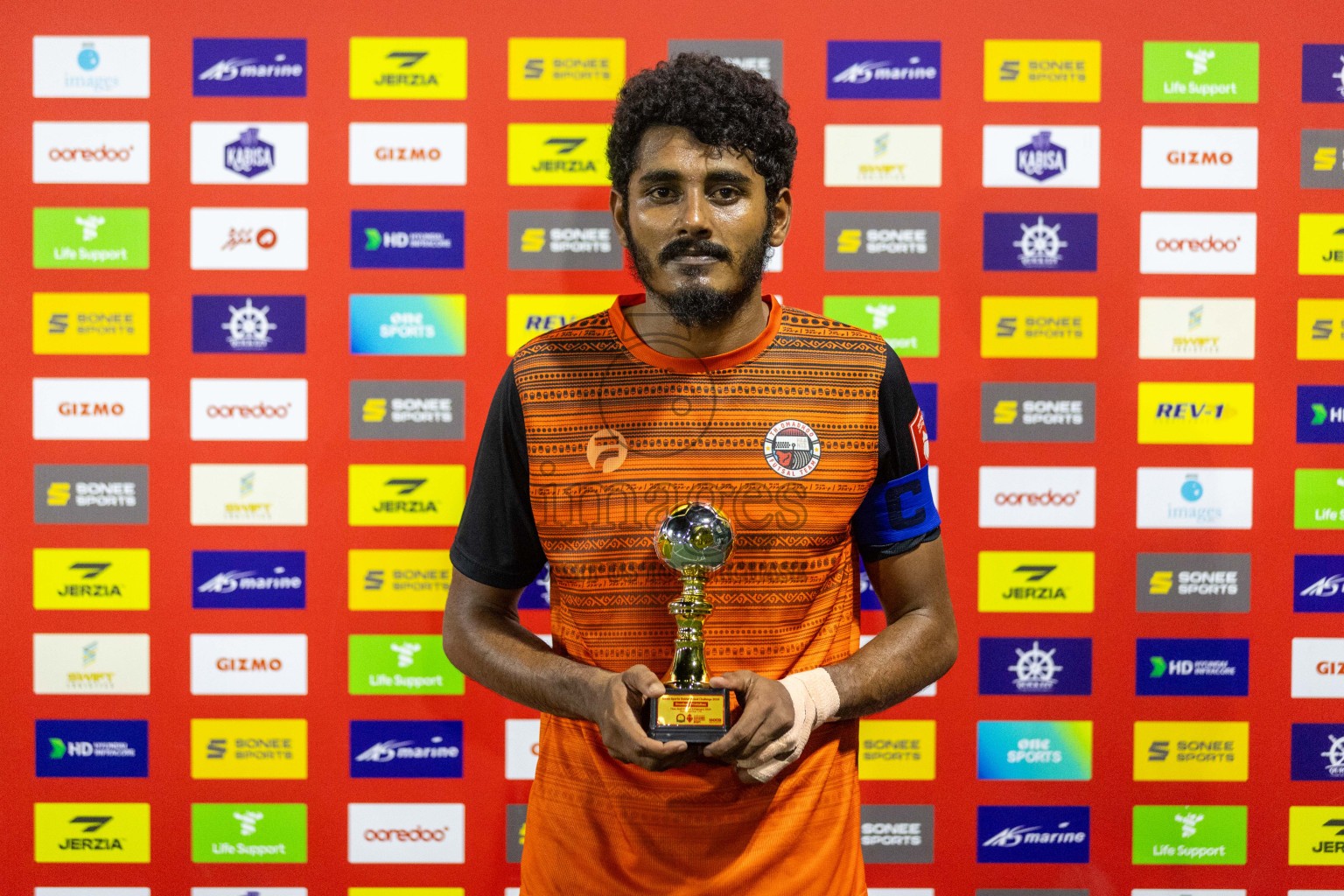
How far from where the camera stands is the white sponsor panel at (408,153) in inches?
76.5

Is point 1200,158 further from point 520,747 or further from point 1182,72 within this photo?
point 520,747

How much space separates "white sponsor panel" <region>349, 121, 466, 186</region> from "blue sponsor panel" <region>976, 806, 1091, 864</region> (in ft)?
6.14

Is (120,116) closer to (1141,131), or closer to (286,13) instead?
(286,13)

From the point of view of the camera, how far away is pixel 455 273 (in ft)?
6.41

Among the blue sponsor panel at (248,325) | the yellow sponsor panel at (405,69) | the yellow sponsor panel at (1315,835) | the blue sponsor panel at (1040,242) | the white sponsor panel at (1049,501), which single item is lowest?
the yellow sponsor panel at (1315,835)

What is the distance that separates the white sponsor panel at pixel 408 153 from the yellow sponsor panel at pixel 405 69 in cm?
7

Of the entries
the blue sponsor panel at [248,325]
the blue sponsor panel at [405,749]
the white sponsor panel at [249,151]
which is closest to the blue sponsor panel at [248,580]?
the blue sponsor panel at [405,749]

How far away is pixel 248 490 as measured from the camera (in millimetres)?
1967

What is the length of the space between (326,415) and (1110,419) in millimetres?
1758

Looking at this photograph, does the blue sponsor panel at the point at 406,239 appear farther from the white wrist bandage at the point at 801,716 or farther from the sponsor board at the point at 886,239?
the white wrist bandage at the point at 801,716

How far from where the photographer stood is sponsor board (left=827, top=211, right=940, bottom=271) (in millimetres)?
1948

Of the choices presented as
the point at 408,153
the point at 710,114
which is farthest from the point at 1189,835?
the point at 408,153

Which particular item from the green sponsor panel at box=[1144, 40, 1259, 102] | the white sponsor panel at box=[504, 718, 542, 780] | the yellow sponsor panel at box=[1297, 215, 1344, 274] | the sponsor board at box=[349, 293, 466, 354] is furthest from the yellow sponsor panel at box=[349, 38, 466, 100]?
the yellow sponsor panel at box=[1297, 215, 1344, 274]

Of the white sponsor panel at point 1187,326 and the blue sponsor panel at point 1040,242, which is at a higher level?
the blue sponsor panel at point 1040,242
